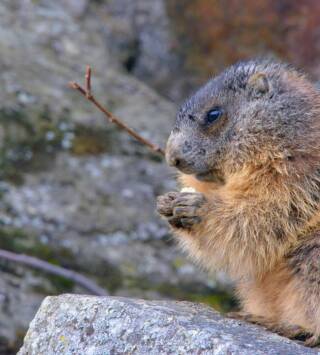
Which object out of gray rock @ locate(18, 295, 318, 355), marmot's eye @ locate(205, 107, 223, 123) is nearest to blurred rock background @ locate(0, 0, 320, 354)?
marmot's eye @ locate(205, 107, 223, 123)

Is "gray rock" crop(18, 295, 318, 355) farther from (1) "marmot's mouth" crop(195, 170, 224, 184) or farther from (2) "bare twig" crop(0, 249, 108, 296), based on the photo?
(2) "bare twig" crop(0, 249, 108, 296)

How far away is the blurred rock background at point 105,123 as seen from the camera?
7191 mm

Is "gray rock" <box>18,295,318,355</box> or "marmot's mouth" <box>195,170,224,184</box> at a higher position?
"marmot's mouth" <box>195,170,224,184</box>

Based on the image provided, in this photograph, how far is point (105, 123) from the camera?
8383 mm

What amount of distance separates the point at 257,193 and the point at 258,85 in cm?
68

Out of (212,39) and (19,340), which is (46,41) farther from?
(19,340)

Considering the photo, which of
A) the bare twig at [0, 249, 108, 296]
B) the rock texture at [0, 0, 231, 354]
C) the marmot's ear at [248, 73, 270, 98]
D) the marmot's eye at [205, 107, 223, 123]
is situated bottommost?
the bare twig at [0, 249, 108, 296]

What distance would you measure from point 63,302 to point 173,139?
117 cm

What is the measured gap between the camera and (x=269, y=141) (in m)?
4.84

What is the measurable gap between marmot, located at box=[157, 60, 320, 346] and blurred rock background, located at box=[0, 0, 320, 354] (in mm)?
2007

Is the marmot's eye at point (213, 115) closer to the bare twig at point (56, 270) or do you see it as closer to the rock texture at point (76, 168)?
the bare twig at point (56, 270)

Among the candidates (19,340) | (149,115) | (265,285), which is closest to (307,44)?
(149,115)

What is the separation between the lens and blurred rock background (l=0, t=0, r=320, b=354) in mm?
7191

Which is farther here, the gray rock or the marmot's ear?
the marmot's ear
